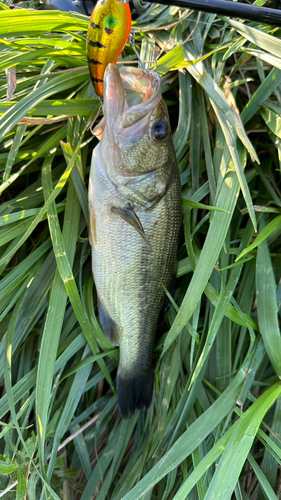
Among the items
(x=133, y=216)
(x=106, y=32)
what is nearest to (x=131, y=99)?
(x=106, y=32)

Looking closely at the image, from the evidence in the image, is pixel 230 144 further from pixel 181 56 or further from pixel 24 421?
pixel 24 421

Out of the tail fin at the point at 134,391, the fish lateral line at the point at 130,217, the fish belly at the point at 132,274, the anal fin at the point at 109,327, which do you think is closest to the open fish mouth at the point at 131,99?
the fish belly at the point at 132,274

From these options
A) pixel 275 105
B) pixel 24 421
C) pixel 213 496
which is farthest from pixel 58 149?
pixel 213 496

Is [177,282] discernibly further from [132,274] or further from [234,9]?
[234,9]

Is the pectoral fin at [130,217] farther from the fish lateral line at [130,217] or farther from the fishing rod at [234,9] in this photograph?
the fishing rod at [234,9]

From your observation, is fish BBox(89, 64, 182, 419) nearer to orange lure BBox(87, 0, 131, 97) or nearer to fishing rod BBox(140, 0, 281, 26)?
orange lure BBox(87, 0, 131, 97)

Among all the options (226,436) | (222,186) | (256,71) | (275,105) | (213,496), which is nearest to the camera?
(213,496)
